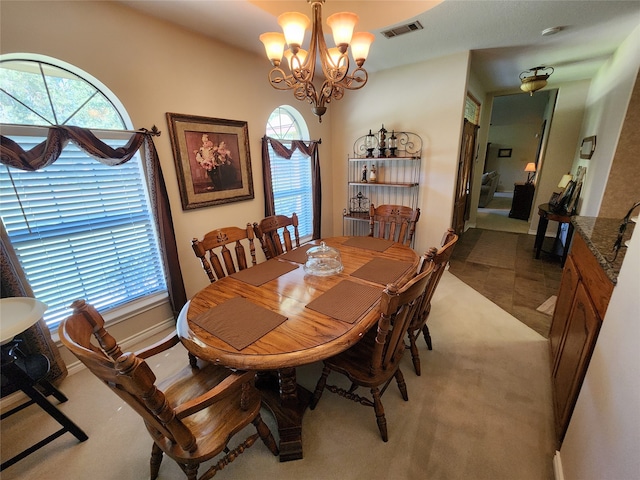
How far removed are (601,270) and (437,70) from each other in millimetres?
2900

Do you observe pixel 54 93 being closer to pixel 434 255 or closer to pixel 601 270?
pixel 434 255

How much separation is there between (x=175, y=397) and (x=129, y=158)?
169 cm

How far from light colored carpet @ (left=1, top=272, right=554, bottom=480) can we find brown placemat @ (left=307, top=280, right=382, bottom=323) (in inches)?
29.9

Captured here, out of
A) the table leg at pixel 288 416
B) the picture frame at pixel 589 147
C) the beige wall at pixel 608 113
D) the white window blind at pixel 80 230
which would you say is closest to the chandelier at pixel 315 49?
the white window blind at pixel 80 230

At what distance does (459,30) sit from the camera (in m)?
2.39

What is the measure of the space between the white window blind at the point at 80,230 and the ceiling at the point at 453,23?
127 cm

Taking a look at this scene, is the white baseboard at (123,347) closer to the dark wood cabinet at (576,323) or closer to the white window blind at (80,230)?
the white window blind at (80,230)

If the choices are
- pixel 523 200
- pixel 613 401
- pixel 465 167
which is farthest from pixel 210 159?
pixel 523 200

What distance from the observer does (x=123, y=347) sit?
2221mm

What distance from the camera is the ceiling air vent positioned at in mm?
2262

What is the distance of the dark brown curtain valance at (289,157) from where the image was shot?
10.00ft

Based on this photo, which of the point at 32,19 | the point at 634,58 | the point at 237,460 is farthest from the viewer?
the point at 634,58

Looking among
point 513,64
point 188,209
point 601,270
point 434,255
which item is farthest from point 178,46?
point 513,64

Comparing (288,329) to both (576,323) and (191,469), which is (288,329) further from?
(576,323)
